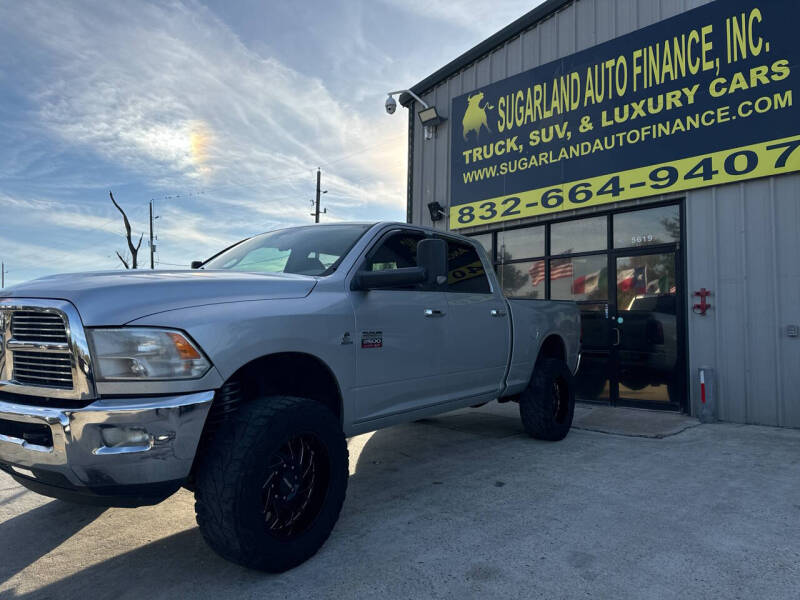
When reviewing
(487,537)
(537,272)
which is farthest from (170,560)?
(537,272)

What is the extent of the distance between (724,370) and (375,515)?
17.0ft

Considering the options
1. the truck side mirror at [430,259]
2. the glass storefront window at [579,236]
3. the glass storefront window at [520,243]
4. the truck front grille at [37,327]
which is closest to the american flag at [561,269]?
the glass storefront window at [579,236]

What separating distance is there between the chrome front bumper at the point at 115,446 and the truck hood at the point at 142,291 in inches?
15.1

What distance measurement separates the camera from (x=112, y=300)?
2.34m

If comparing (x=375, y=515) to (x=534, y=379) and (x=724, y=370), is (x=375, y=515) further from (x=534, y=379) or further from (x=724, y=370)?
(x=724, y=370)

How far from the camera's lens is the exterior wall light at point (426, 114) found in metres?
10.2

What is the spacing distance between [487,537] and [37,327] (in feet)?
8.35

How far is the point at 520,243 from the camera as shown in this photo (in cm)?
899

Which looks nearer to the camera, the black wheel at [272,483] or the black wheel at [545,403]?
the black wheel at [272,483]

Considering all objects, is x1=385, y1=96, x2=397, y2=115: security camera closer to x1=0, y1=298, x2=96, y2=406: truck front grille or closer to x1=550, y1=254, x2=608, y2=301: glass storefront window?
x1=550, y1=254, x2=608, y2=301: glass storefront window

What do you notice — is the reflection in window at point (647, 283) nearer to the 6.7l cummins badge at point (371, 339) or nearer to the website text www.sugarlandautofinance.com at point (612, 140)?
the website text www.sugarlandautofinance.com at point (612, 140)

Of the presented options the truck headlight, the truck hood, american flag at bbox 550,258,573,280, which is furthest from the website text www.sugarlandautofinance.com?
the truck headlight

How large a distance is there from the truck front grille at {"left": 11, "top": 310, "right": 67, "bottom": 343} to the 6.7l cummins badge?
5.10 ft

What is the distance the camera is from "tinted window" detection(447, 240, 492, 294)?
4434 millimetres
